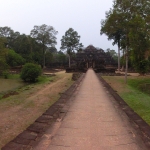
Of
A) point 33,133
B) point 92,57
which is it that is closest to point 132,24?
point 33,133

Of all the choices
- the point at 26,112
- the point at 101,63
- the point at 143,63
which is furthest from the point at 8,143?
the point at 101,63

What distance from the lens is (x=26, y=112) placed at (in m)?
6.18

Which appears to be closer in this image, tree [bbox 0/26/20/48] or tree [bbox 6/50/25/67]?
tree [bbox 6/50/25/67]

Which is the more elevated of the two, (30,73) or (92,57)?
(92,57)

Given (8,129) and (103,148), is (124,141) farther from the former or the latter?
(8,129)

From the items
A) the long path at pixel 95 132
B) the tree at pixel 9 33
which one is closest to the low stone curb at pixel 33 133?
the long path at pixel 95 132

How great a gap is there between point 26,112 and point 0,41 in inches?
943

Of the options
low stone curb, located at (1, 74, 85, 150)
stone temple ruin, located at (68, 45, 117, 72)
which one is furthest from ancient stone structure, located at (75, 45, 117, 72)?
low stone curb, located at (1, 74, 85, 150)

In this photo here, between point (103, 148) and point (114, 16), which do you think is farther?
point (114, 16)

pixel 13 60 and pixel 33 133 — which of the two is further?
pixel 13 60

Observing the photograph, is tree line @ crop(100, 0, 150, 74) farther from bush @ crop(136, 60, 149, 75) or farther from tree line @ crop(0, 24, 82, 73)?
tree line @ crop(0, 24, 82, 73)

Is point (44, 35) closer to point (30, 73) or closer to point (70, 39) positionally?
point (70, 39)

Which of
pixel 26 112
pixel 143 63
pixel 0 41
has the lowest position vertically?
pixel 26 112

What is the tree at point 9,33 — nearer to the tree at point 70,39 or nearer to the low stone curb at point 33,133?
the tree at point 70,39
